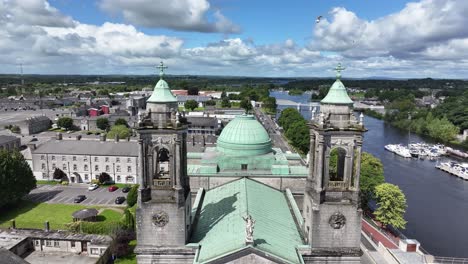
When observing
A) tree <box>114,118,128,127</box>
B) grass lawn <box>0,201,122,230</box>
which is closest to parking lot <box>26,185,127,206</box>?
grass lawn <box>0,201,122,230</box>

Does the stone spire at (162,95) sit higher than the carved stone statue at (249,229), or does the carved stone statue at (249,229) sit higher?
the stone spire at (162,95)

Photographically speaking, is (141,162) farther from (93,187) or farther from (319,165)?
(93,187)

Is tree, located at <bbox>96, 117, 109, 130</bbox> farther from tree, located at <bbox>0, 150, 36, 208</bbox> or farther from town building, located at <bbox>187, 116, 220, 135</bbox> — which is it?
tree, located at <bbox>0, 150, 36, 208</bbox>

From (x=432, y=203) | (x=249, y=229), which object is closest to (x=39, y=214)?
(x=249, y=229)

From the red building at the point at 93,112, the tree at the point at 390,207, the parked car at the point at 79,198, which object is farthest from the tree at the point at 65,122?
the tree at the point at 390,207

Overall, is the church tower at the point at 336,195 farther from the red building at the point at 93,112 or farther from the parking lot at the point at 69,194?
the red building at the point at 93,112

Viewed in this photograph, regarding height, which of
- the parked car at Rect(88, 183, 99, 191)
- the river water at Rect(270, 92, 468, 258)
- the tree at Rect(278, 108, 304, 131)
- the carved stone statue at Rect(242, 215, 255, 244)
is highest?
the carved stone statue at Rect(242, 215, 255, 244)
